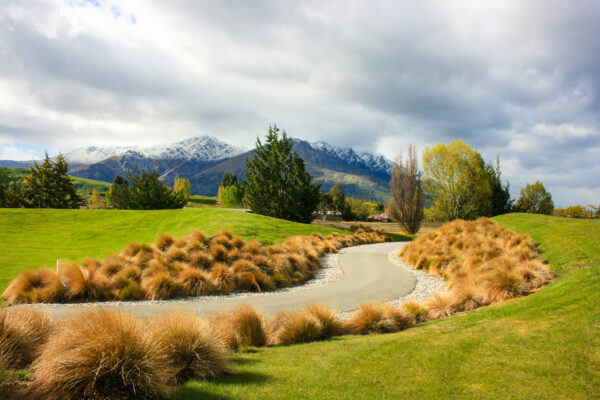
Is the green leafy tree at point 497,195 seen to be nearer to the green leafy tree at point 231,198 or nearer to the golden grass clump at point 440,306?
the golden grass clump at point 440,306

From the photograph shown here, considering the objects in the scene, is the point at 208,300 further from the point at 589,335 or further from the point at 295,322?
the point at 589,335

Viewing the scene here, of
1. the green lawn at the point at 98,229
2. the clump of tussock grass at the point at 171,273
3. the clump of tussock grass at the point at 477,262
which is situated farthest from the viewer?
the green lawn at the point at 98,229

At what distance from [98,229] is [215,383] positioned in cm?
2179

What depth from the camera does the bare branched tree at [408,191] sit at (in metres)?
32.6

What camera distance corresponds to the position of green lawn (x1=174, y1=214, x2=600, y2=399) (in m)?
3.00

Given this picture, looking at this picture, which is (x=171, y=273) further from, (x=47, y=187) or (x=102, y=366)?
(x=47, y=187)

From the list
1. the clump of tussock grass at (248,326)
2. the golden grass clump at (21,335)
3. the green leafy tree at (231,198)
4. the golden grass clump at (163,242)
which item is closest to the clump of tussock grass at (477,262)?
the clump of tussock grass at (248,326)

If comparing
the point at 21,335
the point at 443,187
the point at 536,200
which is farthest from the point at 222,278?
the point at 536,200

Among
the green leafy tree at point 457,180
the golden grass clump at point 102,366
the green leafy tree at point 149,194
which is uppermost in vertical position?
the green leafy tree at point 457,180

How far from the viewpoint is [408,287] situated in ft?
36.9

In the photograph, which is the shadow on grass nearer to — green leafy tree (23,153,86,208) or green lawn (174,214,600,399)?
green lawn (174,214,600,399)

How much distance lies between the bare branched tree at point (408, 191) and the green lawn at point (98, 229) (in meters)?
11.4

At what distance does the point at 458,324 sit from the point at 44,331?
6.49m

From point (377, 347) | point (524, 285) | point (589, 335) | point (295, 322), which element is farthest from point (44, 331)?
point (524, 285)
